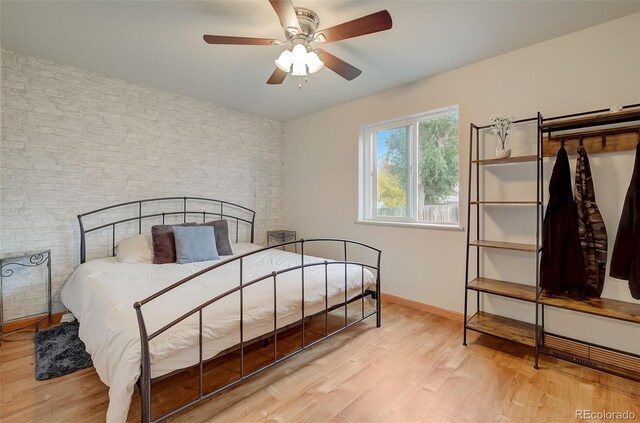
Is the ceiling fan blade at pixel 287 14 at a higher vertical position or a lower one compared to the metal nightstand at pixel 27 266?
higher

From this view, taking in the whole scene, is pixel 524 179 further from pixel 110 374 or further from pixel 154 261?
pixel 154 261

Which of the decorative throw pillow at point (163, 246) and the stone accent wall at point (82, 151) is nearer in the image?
the stone accent wall at point (82, 151)

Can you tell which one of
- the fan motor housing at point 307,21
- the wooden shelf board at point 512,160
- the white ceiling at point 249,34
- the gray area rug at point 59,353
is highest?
the white ceiling at point 249,34

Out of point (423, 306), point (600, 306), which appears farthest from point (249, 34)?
point (600, 306)

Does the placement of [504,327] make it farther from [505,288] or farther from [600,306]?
[600,306]

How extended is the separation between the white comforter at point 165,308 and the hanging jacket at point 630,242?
1.77 metres

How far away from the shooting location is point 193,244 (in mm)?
2861

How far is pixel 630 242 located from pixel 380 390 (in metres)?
1.95

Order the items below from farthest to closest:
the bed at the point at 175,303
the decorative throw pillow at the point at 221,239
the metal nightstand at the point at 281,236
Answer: the metal nightstand at the point at 281,236, the decorative throw pillow at the point at 221,239, the bed at the point at 175,303

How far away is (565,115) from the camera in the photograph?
87.7 inches

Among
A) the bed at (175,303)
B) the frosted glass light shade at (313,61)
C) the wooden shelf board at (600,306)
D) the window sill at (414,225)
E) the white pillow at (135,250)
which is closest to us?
the bed at (175,303)

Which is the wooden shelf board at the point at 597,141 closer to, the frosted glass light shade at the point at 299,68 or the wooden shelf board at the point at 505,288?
the wooden shelf board at the point at 505,288

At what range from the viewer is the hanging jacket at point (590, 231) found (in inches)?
80.9

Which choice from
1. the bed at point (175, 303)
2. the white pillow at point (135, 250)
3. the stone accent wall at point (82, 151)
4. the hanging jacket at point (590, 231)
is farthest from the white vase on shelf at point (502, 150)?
the white pillow at point (135, 250)
